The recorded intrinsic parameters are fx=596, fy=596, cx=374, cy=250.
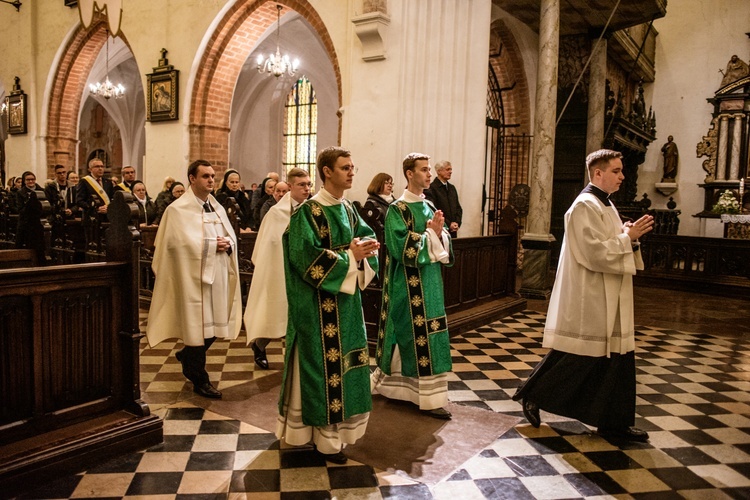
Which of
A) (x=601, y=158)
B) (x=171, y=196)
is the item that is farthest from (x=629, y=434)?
(x=171, y=196)

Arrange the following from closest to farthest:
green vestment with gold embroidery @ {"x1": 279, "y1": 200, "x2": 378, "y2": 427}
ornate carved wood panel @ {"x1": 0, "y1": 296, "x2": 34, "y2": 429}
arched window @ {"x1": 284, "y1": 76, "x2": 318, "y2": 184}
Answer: ornate carved wood panel @ {"x1": 0, "y1": 296, "x2": 34, "y2": 429}, green vestment with gold embroidery @ {"x1": 279, "y1": 200, "x2": 378, "y2": 427}, arched window @ {"x1": 284, "y1": 76, "x2": 318, "y2": 184}

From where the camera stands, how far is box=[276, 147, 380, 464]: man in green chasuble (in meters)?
3.14

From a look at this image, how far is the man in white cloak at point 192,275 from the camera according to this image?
407cm

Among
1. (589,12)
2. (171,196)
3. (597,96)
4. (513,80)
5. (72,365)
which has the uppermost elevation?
(589,12)

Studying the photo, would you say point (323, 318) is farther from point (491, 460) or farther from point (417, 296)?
point (491, 460)

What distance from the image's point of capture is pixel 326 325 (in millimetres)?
3207

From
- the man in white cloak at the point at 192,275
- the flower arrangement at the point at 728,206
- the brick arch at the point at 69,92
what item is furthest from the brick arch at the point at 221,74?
the flower arrangement at the point at 728,206

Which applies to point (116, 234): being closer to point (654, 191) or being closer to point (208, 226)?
point (208, 226)

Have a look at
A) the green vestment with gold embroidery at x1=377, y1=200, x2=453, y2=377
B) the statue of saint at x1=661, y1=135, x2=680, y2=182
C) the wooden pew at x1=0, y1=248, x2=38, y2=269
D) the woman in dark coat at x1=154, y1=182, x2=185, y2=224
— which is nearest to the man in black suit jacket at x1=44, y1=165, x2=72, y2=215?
the woman in dark coat at x1=154, y1=182, x2=185, y2=224

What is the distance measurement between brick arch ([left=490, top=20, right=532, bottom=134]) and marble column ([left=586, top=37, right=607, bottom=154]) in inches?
56.4

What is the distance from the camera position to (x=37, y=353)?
306 cm

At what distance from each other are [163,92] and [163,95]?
0.17 ft

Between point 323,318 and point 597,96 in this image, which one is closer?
point 323,318

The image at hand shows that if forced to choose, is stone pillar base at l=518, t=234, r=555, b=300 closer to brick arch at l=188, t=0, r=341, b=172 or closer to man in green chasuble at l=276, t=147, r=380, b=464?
brick arch at l=188, t=0, r=341, b=172
